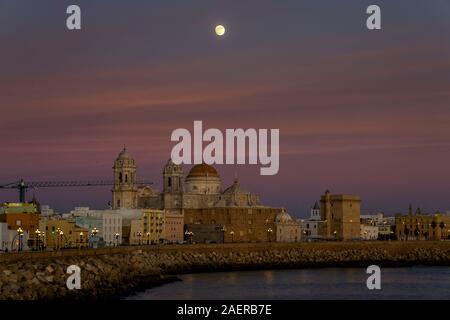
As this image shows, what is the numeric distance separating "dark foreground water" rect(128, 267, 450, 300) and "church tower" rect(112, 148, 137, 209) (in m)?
50.1

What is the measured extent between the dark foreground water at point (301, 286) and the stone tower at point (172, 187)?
54494mm

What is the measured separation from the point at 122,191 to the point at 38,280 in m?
93.3

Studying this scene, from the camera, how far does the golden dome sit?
16862 cm

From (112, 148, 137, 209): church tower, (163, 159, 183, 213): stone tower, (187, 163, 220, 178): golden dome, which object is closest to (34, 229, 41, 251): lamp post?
(112, 148, 137, 209): church tower

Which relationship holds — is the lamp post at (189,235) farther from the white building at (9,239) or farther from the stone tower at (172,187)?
the white building at (9,239)

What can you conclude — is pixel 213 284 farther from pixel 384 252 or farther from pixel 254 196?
pixel 254 196

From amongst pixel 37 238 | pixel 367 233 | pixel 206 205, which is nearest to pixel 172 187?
pixel 206 205

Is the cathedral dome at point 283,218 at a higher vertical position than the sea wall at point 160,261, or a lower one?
higher

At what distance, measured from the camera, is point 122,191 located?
15350cm

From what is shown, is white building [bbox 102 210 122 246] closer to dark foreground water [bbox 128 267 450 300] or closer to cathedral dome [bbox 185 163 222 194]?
cathedral dome [bbox 185 163 222 194]

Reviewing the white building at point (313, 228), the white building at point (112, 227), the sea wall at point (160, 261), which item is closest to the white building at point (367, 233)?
the white building at point (313, 228)

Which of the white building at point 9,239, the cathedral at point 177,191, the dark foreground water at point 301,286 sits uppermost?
the cathedral at point 177,191

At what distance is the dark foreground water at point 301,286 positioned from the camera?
237 feet
